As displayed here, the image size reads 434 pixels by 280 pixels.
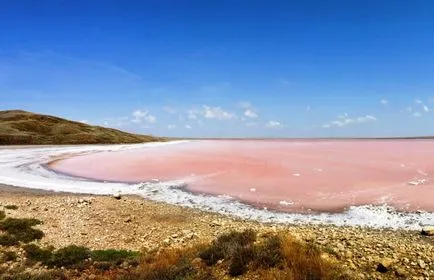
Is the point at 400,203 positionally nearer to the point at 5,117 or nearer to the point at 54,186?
the point at 54,186

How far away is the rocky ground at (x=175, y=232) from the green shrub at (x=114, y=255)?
124 cm

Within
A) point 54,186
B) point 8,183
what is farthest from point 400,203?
point 8,183

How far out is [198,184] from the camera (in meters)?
37.0

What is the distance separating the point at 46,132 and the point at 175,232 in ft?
459

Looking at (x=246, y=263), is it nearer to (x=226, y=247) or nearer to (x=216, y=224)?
(x=226, y=247)

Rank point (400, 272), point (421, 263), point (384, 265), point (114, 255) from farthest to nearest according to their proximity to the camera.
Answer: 1. point (114, 255)
2. point (421, 263)
3. point (384, 265)
4. point (400, 272)

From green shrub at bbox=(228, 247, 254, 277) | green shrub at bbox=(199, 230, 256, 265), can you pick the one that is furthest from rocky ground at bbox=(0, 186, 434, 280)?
green shrub at bbox=(228, 247, 254, 277)

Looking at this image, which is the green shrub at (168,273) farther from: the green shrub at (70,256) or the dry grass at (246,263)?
the green shrub at (70,256)

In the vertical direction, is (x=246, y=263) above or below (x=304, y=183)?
above

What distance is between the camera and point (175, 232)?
19406mm

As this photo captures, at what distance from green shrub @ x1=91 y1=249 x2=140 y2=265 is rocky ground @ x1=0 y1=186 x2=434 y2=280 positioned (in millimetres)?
1245

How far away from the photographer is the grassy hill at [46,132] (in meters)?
129

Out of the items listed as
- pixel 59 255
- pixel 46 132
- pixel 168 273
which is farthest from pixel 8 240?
pixel 46 132

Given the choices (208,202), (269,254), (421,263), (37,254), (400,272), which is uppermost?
(269,254)
